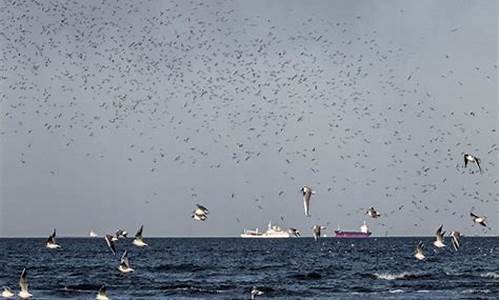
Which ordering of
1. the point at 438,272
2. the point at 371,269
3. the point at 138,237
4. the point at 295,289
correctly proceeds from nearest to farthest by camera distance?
the point at 138,237 → the point at 295,289 → the point at 438,272 → the point at 371,269

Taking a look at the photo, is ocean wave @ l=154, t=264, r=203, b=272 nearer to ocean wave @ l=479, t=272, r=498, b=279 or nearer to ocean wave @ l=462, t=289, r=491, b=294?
ocean wave @ l=479, t=272, r=498, b=279

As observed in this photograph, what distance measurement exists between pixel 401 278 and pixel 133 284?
60.9 ft

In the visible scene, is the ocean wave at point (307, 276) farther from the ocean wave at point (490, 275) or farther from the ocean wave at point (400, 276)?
the ocean wave at point (490, 275)

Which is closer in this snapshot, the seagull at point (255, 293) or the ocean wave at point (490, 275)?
Answer: the seagull at point (255, 293)

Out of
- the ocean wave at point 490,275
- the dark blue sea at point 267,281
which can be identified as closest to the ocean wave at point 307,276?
the dark blue sea at point 267,281

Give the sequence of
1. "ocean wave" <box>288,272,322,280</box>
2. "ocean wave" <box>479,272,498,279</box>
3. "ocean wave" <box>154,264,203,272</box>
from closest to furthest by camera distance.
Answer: "ocean wave" <box>479,272,498,279</box> < "ocean wave" <box>288,272,322,280</box> < "ocean wave" <box>154,264,203,272</box>

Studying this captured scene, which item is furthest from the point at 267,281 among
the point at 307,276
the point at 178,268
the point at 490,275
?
the point at 178,268

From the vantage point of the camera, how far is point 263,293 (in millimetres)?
68875

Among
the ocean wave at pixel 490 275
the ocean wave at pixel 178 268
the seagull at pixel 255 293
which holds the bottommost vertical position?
the seagull at pixel 255 293

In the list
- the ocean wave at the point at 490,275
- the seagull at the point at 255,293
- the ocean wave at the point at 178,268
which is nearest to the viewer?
the seagull at the point at 255,293

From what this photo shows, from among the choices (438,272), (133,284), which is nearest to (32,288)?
(133,284)

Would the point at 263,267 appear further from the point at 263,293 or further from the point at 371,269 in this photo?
the point at 263,293

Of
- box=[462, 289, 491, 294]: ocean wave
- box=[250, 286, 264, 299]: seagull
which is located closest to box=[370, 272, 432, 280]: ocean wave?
box=[462, 289, 491, 294]: ocean wave

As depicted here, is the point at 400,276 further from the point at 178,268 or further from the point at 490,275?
the point at 178,268
